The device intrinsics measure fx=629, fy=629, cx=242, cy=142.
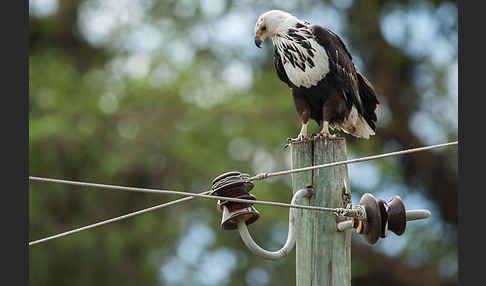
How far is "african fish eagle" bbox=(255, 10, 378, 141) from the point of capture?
334 centimetres

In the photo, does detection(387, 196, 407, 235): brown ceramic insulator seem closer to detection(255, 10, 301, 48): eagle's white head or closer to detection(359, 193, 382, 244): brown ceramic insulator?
detection(359, 193, 382, 244): brown ceramic insulator

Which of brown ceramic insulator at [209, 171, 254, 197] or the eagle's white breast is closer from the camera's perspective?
brown ceramic insulator at [209, 171, 254, 197]

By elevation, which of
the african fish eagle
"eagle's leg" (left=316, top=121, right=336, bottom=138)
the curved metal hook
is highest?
the african fish eagle

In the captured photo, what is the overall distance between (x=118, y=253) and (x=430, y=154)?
4.95 meters

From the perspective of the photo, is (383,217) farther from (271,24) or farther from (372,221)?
(271,24)

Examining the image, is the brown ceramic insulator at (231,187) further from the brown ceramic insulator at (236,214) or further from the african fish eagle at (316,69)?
the african fish eagle at (316,69)

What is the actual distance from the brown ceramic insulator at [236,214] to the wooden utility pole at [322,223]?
24 centimetres

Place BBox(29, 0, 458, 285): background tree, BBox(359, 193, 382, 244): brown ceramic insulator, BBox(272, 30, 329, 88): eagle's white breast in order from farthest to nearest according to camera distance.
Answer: BBox(29, 0, 458, 285): background tree < BBox(272, 30, 329, 88): eagle's white breast < BBox(359, 193, 382, 244): brown ceramic insulator

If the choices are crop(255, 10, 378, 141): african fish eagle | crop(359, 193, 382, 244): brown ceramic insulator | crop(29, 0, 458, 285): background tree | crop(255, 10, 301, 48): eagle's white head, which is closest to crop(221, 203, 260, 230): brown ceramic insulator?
crop(359, 193, 382, 244): brown ceramic insulator

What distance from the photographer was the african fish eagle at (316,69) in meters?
3.34

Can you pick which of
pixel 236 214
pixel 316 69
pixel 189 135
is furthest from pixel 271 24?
pixel 189 135

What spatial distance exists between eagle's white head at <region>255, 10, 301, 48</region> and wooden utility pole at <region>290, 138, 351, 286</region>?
811 mm

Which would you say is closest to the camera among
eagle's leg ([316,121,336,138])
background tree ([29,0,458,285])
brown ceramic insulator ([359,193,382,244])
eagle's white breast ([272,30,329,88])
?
brown ceramic insulator ([359,193,382,244])

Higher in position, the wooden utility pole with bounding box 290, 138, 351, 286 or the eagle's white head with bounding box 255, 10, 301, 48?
the eagle's white head with bounding box 255, 10, 301, 48
